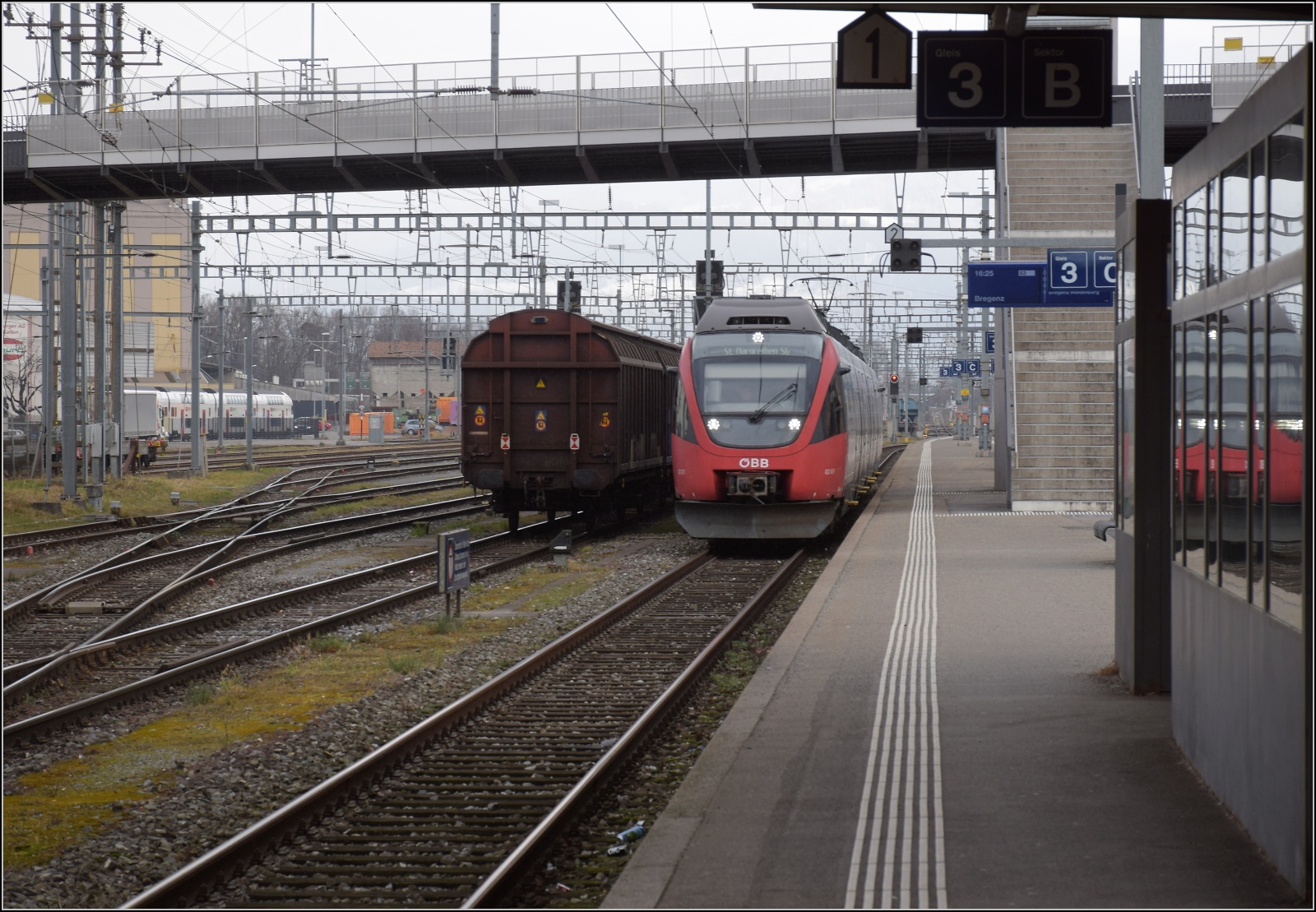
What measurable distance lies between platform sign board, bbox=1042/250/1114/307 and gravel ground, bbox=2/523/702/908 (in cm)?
1201

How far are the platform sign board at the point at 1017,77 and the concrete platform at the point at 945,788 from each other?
3.67 metres

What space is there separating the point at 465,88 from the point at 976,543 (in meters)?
12.3

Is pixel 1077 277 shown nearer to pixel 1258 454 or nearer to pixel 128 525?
pixel 128 525

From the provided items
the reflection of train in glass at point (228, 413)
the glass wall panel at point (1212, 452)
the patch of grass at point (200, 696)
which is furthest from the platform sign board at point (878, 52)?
the reflection of train in glass at point (228, 413)

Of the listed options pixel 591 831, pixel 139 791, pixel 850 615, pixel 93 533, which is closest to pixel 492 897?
pixel 591 831

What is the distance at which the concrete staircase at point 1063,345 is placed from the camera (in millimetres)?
26609

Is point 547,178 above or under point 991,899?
above

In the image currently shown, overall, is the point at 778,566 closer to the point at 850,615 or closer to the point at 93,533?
the point at 850,615

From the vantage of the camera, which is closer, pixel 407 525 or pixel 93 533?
pixel 93 533

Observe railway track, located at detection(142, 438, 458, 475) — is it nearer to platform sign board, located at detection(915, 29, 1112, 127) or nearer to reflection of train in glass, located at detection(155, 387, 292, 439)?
reflection of train in glass, located at detection(155, 387, 292, 439)

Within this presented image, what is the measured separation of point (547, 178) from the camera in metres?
28.3

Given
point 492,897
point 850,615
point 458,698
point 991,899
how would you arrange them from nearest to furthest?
point 991,899 → point 492,897 → point 458,698 → point 850,615

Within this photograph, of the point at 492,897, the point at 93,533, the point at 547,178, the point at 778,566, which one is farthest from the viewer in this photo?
the point at 547,178

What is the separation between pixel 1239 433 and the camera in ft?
19.9
